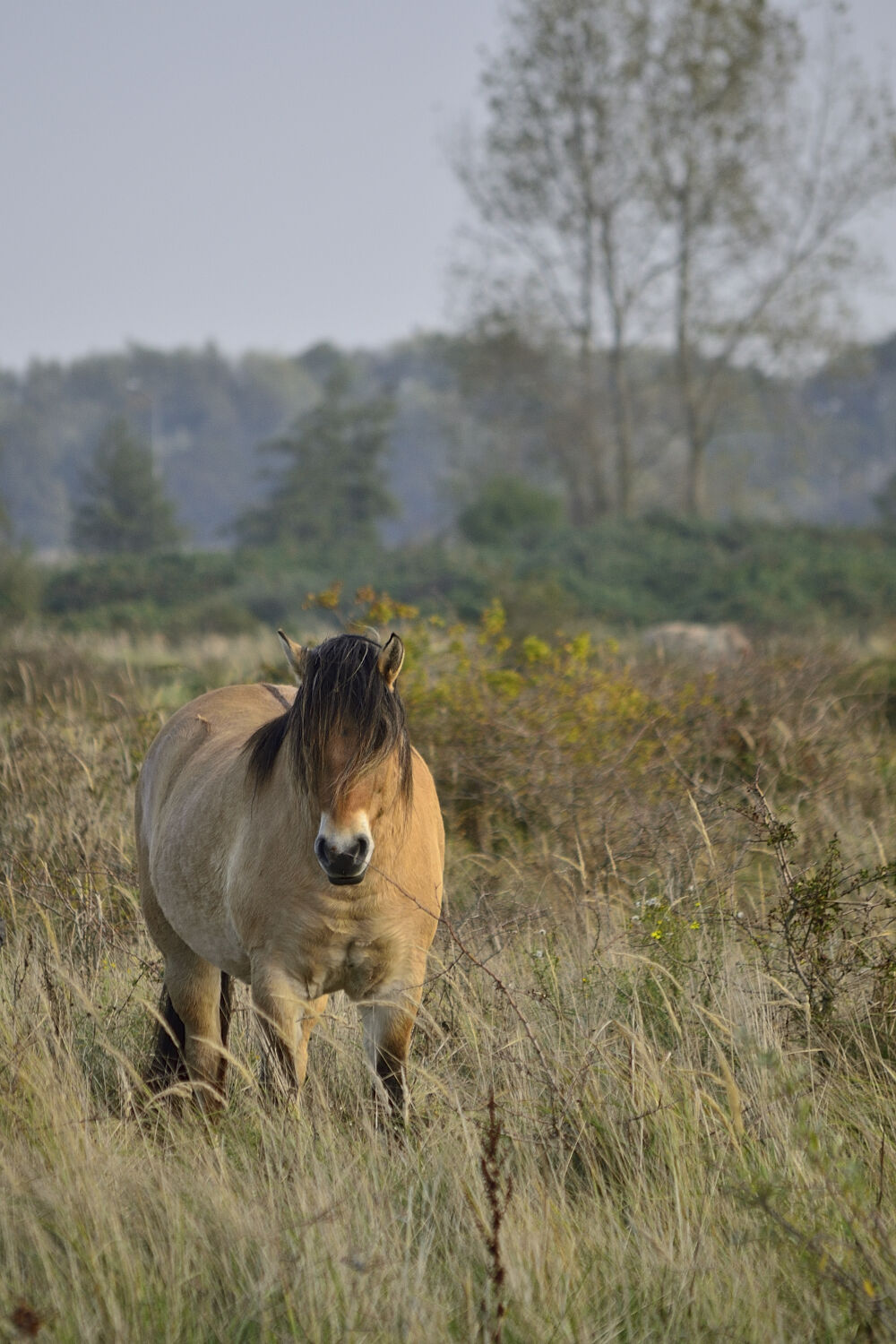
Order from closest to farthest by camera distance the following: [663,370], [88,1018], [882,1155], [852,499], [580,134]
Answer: [882,1155]
[88,1018]
[580,134]
[663,370]
[852,499]

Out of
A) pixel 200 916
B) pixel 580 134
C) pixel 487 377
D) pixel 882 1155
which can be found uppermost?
pixel 580 134

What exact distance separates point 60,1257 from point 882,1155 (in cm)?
202

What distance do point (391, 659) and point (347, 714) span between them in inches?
10.0

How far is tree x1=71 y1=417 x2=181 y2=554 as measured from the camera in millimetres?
42094

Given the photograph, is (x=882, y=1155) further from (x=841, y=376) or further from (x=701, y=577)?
(x=841, y=376)

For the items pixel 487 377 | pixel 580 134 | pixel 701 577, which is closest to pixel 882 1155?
pixel 701 577

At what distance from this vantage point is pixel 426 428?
9500 cm

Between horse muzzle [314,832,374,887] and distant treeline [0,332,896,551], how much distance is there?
31458 millimetres

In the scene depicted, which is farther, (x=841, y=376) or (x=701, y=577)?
(x=841, y=376)

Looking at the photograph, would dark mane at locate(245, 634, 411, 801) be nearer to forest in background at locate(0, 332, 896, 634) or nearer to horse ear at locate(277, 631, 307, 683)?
horse ear at locate(277, 631, 307, 683)

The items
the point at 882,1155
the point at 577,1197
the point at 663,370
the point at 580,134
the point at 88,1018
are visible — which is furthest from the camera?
the point at 663,370

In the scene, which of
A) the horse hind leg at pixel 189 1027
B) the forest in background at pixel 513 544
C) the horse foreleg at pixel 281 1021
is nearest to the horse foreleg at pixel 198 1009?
the horse hind leg at pixel 189 1027

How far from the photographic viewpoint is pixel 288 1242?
2.91 m

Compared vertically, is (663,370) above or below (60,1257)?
above
